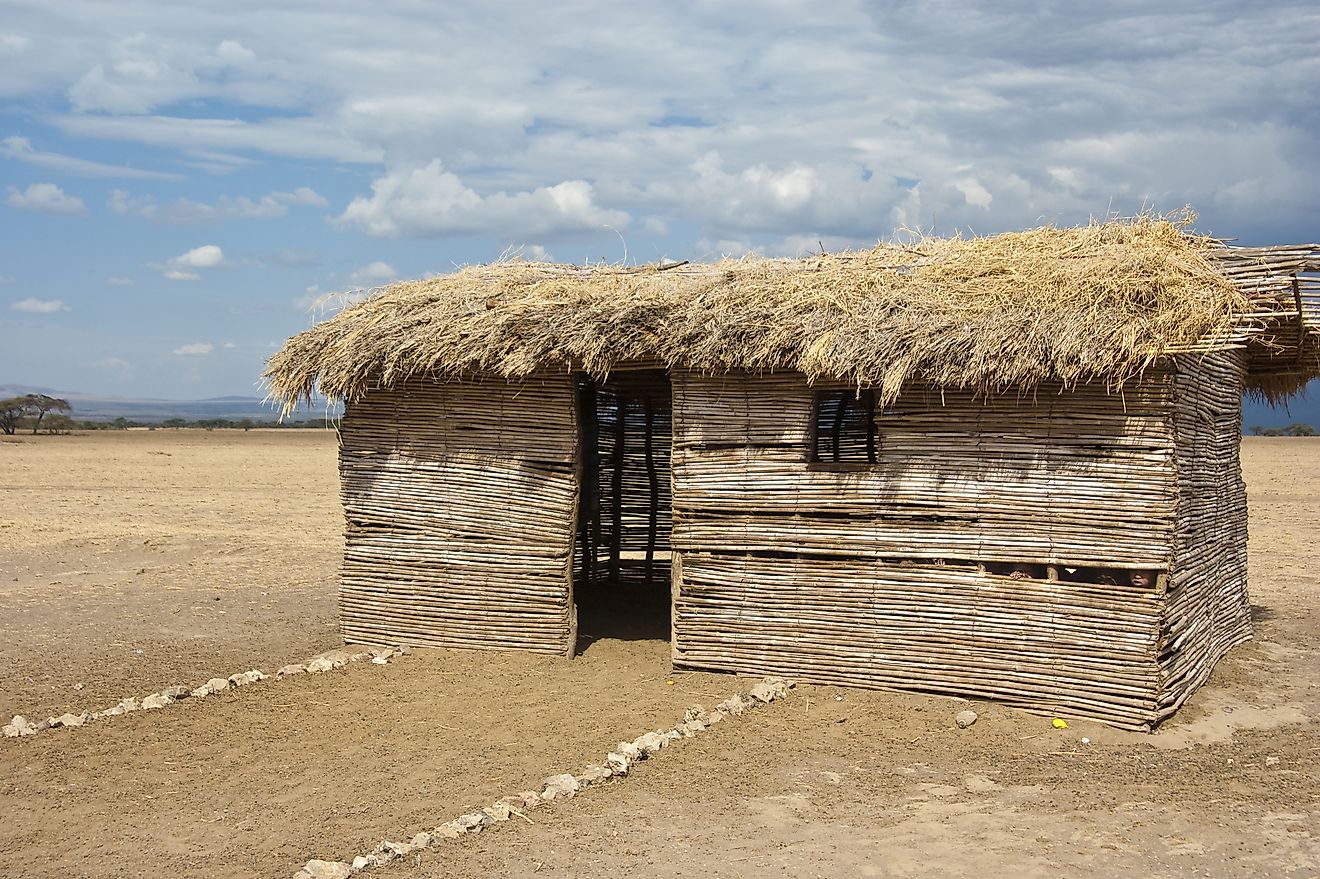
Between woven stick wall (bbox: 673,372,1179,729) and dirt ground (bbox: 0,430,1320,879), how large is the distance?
0.29m

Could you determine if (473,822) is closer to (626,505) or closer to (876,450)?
(876,450)

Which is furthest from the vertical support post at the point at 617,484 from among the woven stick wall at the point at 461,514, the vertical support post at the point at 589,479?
the woven stick wall at the point at 461,514

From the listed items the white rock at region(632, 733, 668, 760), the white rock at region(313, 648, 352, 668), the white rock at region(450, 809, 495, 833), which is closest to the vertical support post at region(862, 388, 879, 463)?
the white rock at region(632, 733, 668, 760)

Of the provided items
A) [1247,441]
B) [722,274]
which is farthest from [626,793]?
[1247,441]

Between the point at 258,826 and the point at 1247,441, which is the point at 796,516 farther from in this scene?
the point at 1247,441

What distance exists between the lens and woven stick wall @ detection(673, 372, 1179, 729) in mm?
7969

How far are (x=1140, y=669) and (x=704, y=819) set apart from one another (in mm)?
3341

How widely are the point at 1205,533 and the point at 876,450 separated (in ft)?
8.58

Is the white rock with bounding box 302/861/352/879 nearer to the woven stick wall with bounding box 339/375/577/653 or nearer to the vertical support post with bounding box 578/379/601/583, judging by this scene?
the woven stick wall with bounding box 339/375/577/653

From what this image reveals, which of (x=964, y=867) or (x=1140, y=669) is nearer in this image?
(x=964, y=867)

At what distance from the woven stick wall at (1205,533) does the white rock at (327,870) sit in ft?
17.6

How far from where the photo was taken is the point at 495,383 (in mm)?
9789

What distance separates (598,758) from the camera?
24.8 feet

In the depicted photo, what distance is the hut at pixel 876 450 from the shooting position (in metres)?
7.98
